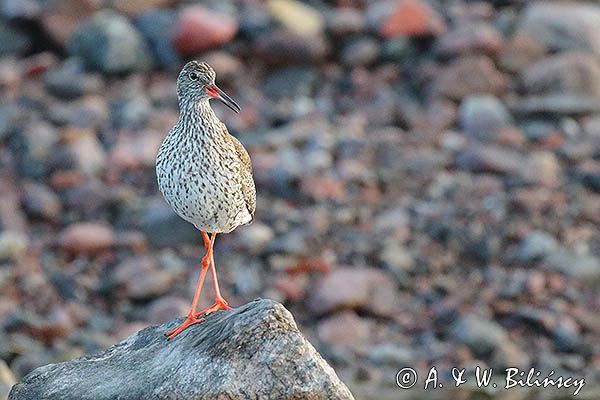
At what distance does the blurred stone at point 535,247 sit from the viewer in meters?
21.2

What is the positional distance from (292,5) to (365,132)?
5.21 metres

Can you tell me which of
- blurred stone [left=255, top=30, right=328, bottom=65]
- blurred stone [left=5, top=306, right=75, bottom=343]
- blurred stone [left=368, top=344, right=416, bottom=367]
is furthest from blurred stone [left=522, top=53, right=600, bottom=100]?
blurred stone [left=5, top=306, right=75, bottom=343]

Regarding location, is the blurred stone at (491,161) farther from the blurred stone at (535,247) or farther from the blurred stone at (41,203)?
the blurred stone at (41,203)

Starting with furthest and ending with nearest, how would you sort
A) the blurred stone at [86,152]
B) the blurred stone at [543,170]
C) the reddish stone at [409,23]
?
1. the reddish stone at [409,23]
2. the blurred stone at [86,152]
3. the blurred stone at [543,170]

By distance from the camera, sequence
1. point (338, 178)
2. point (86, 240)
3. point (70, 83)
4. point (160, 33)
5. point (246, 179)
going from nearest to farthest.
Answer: point (246, 179) → point (86, 240) → point (338, 178) → point (70, 83) → point (160, 33)

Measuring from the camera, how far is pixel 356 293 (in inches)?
788

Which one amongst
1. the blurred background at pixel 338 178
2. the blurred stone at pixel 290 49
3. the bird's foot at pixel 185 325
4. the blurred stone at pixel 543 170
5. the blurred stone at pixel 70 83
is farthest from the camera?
the blurred stone at pixel 290 49

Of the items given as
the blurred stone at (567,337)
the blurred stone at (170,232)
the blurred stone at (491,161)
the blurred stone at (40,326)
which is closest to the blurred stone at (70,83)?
the blurred stone at (170,232)

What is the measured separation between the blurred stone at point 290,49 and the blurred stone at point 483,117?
3.53m

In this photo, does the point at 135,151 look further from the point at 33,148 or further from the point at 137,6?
the point at 137,6

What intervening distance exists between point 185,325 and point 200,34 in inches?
709

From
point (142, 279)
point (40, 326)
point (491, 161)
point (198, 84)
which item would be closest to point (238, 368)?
point (198, 84)

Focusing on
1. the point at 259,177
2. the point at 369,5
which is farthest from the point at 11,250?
the point at 369,5

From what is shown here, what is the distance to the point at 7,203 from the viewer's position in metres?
22.6
